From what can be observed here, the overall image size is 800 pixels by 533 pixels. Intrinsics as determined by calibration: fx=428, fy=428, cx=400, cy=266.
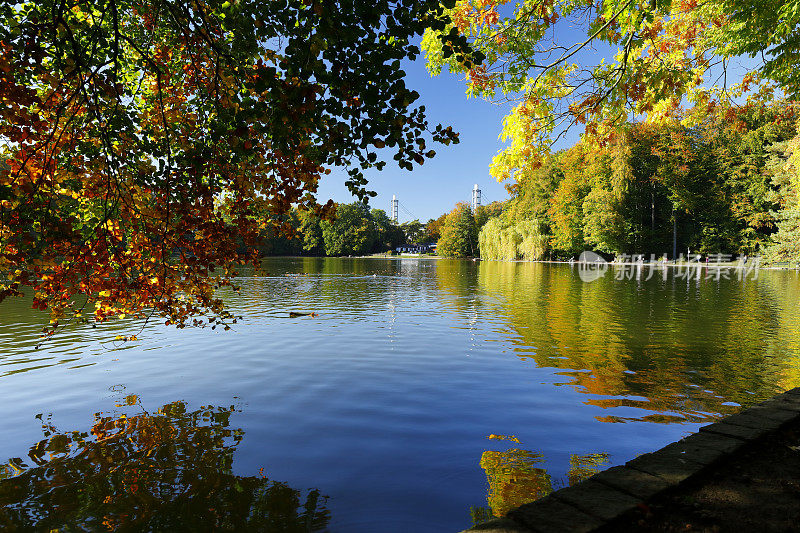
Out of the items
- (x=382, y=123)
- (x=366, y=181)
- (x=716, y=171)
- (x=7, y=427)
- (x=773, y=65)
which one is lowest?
(x=7, y=427)

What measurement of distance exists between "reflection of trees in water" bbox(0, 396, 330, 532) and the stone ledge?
7.66 ft

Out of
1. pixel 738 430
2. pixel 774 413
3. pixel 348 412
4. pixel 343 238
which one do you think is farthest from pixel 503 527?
pixel 343 238

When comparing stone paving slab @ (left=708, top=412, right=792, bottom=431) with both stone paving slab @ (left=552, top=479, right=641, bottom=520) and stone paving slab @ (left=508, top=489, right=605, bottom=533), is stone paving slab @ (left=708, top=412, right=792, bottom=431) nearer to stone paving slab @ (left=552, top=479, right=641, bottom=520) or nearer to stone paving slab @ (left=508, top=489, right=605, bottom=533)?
stone paving slab @ (left=552, top=479, right=641, bottom=520)

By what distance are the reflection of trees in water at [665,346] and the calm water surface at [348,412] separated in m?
0.07

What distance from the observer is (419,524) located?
3938mm

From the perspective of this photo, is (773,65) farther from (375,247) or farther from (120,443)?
(375,247)

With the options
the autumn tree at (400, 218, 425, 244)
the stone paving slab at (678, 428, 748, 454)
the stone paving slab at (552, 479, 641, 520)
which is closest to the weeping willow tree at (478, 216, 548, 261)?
the stone paving slab at (678, 428, 748, 454)

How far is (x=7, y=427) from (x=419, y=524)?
6500 millimetres

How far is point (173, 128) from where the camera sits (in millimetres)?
5355

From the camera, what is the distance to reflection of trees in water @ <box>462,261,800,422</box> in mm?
7176

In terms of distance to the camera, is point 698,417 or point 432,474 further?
point 698,417

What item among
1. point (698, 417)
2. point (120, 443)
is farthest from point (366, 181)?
point (698, 417)

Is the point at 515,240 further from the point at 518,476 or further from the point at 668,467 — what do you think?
the point at 668,467

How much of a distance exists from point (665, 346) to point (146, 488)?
11128 millimetres
